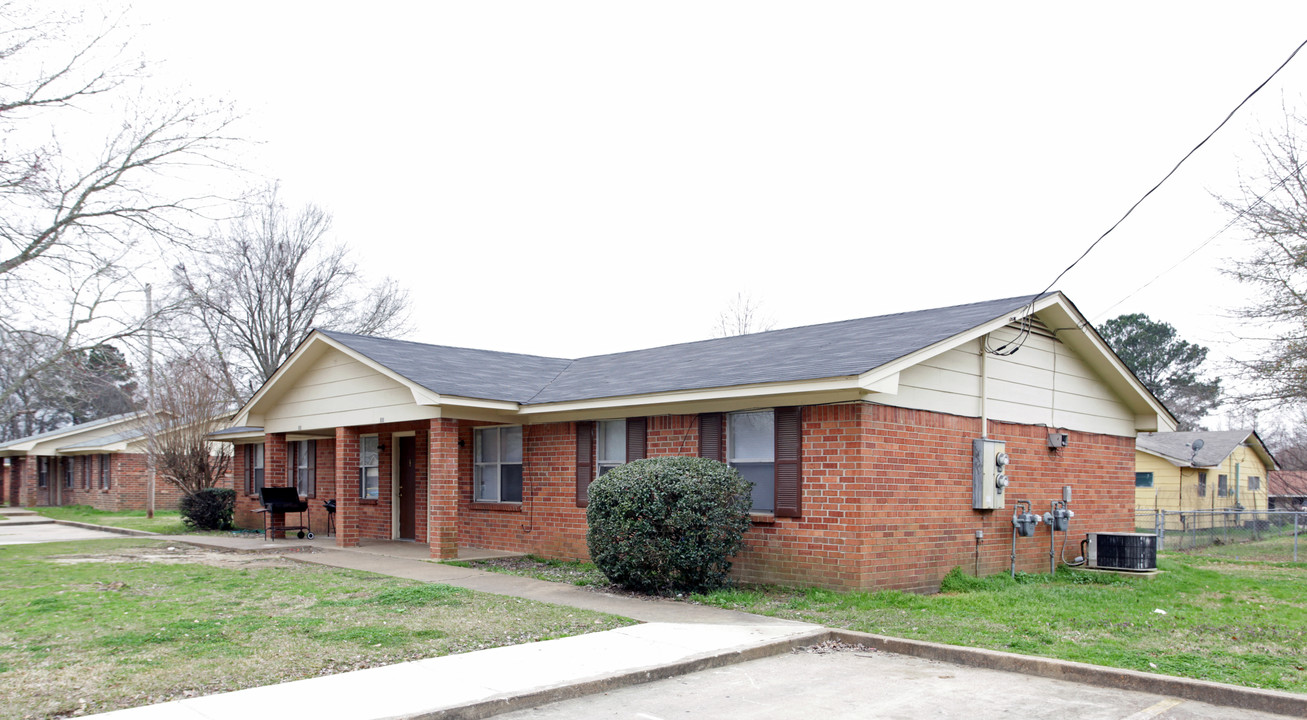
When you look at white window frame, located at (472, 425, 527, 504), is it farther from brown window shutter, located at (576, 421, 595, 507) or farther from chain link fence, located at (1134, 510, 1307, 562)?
chain link fence, located at (1134, 510, 1307, 562)

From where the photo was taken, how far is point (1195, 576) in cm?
1395

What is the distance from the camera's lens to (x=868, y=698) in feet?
21.9

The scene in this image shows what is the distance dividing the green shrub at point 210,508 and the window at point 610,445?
40.2 ft

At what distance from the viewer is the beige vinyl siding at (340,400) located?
1540 cm

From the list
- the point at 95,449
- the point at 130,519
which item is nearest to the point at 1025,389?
the point at 130,519

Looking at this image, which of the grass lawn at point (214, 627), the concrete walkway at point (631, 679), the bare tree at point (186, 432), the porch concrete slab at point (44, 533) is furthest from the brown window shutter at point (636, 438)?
the bare tree at point (186, 432)

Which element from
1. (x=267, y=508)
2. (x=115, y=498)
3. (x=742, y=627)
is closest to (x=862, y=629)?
(x=742, y=627)

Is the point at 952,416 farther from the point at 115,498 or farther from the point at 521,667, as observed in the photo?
the point at 115,498

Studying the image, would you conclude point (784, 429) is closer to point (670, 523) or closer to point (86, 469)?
point (670, 523)

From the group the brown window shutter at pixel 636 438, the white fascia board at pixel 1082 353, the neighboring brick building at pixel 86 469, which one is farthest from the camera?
the neighboring brick building at pixel 86 469

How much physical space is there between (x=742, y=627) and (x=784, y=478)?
9.82 feet

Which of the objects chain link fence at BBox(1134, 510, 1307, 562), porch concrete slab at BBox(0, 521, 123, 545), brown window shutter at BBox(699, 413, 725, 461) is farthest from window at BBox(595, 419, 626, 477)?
porch concrete slab at BBox(0, 521, 123, 545)

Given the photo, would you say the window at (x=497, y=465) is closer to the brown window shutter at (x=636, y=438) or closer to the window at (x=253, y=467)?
the brown window shutter at (x=636, y=438)

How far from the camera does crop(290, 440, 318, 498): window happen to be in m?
20.9
